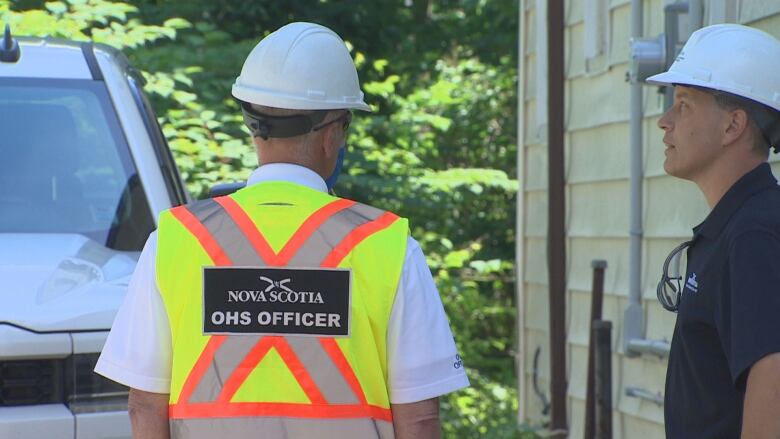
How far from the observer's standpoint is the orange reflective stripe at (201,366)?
276 cm

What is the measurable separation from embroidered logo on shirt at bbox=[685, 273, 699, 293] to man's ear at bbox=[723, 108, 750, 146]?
0.97 ft

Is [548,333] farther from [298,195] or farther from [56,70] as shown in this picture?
[298,195]

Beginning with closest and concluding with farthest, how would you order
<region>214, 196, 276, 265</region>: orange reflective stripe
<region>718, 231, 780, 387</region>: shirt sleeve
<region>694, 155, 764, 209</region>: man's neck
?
<region>718, 231, 780, 387</region>: shirt sleeve < <region>214, 196, 276, 265</region>: orange reflective stripe < <region>694, 155, 764, 209</region>: man's neck

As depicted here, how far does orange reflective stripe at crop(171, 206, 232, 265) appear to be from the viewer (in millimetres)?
2783

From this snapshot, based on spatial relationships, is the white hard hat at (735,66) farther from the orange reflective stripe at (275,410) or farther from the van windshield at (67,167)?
the van windshield at (67,167)

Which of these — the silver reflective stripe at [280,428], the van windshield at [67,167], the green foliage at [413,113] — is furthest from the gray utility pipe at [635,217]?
the silver reflective stripe at [280,428]

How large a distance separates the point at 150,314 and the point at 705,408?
1.12 metres

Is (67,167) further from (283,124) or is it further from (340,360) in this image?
(340,360)

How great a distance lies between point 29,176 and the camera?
5414mm

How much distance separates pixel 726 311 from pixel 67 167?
3.31 meters

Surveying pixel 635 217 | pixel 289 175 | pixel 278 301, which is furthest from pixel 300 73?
pixel 635 217

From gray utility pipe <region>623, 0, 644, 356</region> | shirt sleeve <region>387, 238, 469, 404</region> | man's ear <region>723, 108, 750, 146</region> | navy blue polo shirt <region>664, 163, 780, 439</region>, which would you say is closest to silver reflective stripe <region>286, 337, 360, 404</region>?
shirt sleeve <region>387, 238, 469, 404</region>

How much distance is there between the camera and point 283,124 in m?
2.88

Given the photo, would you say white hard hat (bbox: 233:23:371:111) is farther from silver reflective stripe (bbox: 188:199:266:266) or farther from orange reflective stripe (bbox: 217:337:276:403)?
orange reflective stripe (bbox: 217:337:276:403)
